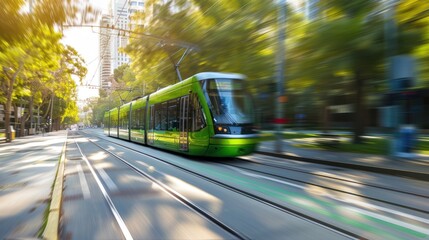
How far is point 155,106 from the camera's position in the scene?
672 inches

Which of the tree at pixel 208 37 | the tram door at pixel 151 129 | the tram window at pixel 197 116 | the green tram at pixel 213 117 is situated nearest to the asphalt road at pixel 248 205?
the green tram at pixel 213 117

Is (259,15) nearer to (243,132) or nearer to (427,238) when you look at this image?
(243,132)

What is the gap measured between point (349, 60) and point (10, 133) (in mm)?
27207

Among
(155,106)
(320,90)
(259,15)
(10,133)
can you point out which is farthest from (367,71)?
(10,133)

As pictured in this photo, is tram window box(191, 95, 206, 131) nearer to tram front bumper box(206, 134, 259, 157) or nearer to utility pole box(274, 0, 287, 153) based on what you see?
tram front bumper box(206, 134, 259, 157)

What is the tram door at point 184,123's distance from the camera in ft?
41.3

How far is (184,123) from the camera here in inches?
503

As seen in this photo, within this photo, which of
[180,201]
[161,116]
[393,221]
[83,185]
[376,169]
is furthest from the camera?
[161,116]

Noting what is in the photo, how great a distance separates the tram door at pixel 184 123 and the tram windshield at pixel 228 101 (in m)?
1.40

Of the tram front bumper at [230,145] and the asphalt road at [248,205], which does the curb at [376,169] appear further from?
the tram front bumper at [230,145]

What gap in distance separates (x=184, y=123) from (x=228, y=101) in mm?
2059

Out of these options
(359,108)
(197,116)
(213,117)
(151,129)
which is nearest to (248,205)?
(213,117)

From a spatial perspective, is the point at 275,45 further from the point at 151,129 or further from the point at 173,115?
the point at 151,129

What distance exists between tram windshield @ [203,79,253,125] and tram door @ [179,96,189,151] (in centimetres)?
140
